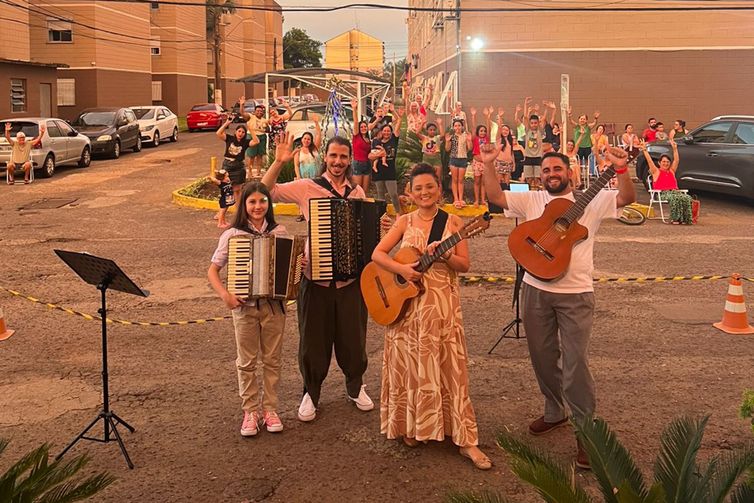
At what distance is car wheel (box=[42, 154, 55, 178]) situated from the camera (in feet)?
68.0

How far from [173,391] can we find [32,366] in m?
1.49

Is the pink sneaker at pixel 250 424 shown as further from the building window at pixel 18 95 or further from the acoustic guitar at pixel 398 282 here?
the building window at pixel 18 95

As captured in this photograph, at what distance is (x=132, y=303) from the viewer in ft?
28.8

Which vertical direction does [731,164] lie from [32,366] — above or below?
above

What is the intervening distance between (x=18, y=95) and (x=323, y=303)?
30.5 m

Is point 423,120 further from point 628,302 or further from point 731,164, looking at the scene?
point 628,302

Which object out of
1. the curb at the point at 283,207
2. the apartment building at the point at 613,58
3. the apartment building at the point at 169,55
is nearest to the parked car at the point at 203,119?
the apartment building at the point at 169,55

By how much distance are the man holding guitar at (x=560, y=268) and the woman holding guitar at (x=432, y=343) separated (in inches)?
Answer: 20.1

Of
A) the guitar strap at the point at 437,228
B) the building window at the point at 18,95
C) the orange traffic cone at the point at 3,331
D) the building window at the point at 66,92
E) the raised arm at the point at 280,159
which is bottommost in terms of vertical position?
the orange traffic cone at the point at 3,331

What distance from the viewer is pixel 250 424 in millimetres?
5148

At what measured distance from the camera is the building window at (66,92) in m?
39.4

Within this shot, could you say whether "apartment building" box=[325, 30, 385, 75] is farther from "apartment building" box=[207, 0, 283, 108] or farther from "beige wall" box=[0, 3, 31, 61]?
"beige wall" box=[0, 3, 31, 61]

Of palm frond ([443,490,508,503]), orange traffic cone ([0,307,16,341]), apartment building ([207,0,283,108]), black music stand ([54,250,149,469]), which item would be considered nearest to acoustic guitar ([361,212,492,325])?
black music stand ([54,250,149,469])

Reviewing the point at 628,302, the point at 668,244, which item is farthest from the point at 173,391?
the point at 668,244
